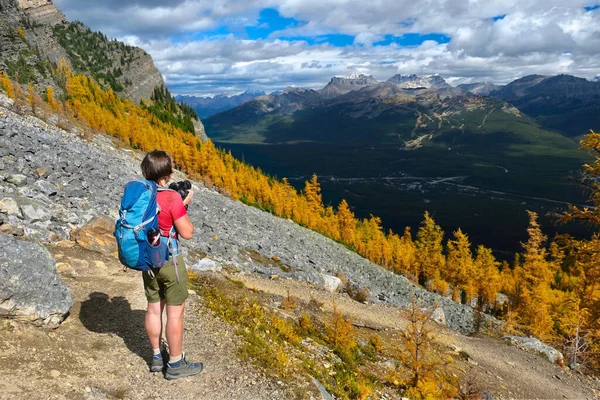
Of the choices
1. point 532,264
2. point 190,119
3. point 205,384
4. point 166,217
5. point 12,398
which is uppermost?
point 190,119

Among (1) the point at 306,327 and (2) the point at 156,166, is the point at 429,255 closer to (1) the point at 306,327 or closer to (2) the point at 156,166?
(1) the point at 306,327

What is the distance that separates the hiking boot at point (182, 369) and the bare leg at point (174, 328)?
255 mm

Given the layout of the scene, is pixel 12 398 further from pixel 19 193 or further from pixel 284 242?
pixel 284 242

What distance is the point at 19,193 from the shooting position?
1393 centimetres

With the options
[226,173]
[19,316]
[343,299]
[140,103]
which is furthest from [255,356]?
[140,103]

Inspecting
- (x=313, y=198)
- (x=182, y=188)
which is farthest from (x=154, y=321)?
(x=313, y=198)

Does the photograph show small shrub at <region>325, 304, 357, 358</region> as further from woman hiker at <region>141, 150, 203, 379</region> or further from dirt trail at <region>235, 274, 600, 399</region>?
woman hiker at <region>141, 150, 203, 379</region>

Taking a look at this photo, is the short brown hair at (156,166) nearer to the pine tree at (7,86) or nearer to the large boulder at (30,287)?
the large boulder at (30,287)

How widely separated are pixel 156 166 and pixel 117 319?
14.8 feet

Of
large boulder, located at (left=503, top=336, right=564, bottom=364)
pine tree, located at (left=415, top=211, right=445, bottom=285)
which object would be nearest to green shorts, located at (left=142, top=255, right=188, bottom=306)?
large boulder, located at (left=503, top=336, right=564, bottom=364)

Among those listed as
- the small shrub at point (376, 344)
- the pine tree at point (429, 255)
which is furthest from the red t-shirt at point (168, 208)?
the pine tree at point (429, 255)

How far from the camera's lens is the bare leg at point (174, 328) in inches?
225

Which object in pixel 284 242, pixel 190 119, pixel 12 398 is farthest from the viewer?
pixel 190 119

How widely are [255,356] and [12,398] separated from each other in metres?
3.81
